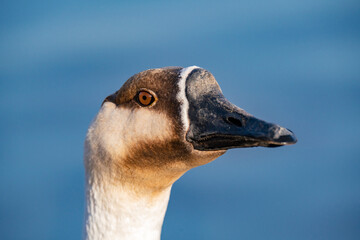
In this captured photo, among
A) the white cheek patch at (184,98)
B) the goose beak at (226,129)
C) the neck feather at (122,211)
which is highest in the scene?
the white cheek patch at (184,98)

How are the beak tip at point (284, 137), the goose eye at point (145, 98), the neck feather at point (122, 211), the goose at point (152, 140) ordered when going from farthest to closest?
the neck feather at point (122, 211) → the goose eye at point (145, 98) → the goose at point (152, 140) → the beak tip at point (284, 137)

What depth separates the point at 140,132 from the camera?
1500mm

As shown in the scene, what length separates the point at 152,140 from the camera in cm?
147

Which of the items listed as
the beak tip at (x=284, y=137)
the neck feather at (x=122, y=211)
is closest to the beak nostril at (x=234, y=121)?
the beak tip at (x=284, y=137)

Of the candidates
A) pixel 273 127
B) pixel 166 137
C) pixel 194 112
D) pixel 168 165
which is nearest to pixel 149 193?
pixel 168 165

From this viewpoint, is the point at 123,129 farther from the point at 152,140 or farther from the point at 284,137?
the point at 284,137

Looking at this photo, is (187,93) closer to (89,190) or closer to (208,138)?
(208,138)

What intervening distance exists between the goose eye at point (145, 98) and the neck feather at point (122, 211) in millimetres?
332

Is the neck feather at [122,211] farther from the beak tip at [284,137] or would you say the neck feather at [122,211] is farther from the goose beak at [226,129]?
the beak tip at [284,137]

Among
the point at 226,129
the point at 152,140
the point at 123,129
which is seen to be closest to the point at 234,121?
the point at 226,129

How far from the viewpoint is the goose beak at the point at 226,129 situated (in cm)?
127

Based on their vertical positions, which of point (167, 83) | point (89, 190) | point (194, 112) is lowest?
point (89, 190)

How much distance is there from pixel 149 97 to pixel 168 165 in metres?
0.23

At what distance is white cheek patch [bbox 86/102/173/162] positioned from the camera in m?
1.46
